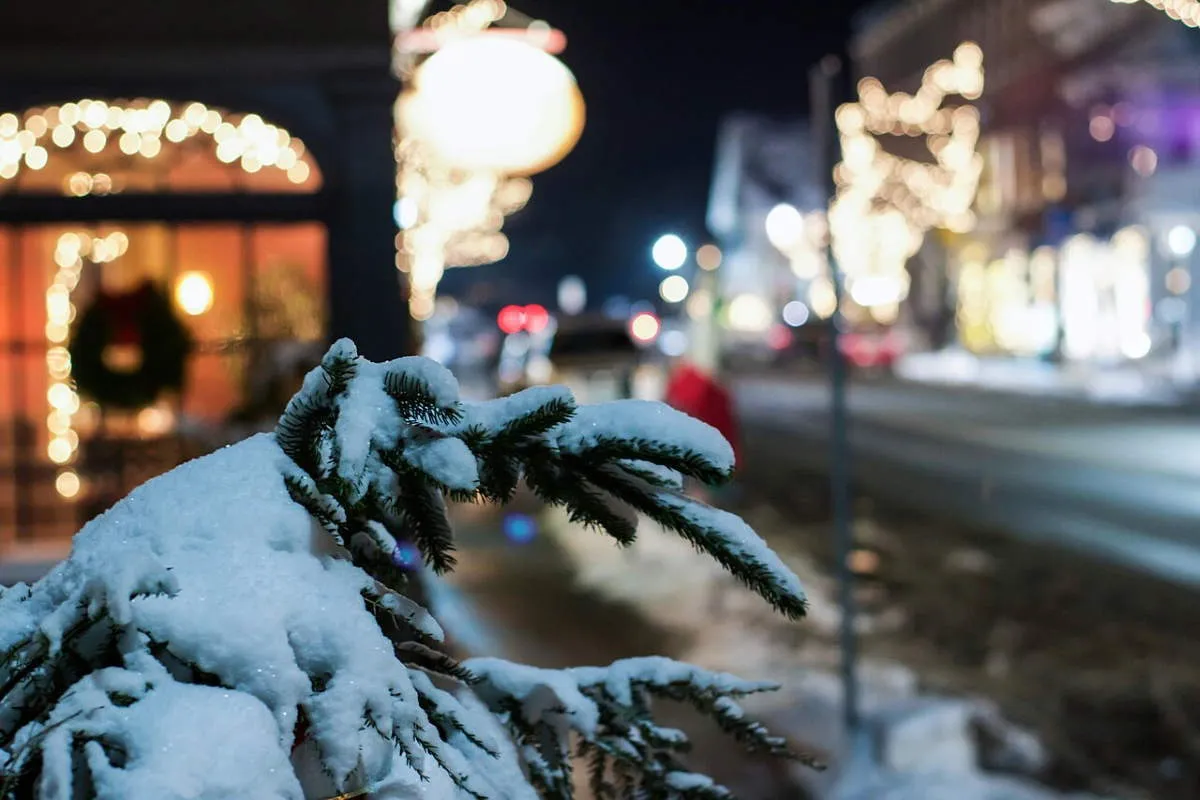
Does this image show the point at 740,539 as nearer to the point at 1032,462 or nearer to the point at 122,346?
the point at 122,346

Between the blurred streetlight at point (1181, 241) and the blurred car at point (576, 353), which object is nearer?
the blurred car at point (576, 353)

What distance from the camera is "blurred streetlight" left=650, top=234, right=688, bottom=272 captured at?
1301cm

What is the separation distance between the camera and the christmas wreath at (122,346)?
8367 mm

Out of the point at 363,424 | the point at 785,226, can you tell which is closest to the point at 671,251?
the point at 363,424

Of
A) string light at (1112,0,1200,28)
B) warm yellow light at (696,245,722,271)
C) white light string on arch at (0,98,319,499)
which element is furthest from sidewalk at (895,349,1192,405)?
white light string on arch at (0,98,319,499)

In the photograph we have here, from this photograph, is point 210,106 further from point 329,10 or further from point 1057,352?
point 1057,352

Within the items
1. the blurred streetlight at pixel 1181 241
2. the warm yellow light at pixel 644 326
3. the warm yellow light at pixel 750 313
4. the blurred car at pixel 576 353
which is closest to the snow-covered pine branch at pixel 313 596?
the blurred car at pixel 576 353

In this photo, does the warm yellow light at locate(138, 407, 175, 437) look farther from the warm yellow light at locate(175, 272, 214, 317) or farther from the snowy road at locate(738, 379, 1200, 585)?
the snowy road at locate(738, 379, 1200, 585)

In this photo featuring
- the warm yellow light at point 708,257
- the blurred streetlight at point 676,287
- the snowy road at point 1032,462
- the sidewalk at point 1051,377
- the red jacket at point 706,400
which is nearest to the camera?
the red jacket at point 706,400

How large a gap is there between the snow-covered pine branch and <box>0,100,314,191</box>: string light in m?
7.03

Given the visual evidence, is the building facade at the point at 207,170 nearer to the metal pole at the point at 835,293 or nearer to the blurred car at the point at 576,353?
the metal pole at the point at 835,293

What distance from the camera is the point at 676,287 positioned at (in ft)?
48.3

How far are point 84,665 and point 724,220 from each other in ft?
285

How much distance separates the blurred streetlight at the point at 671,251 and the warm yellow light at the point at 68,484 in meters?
5.83
